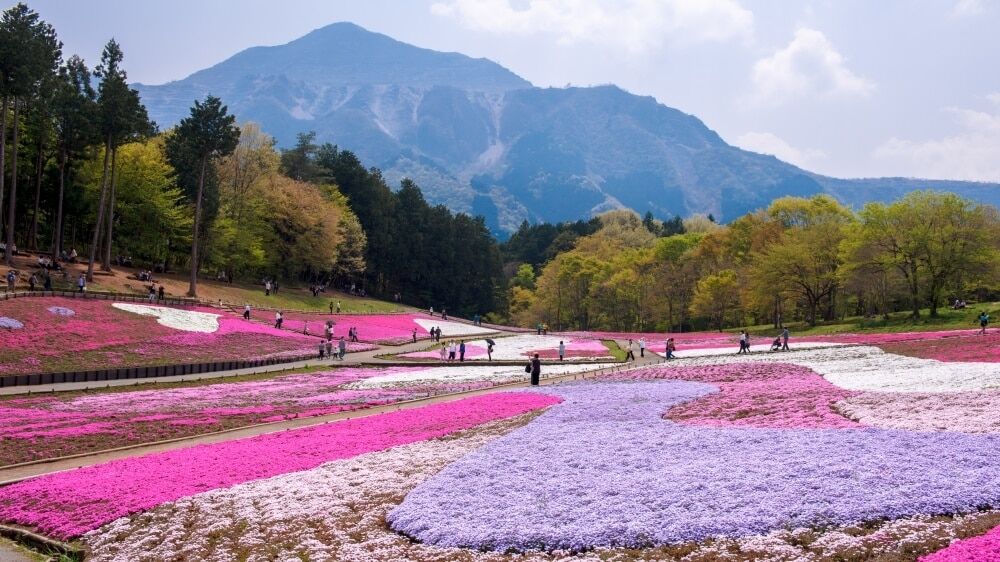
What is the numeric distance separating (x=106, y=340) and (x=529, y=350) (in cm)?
3199

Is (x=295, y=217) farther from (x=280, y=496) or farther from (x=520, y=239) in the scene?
(x=520, y=239)

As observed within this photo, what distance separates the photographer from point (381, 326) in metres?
75.1

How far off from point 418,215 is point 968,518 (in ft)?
413

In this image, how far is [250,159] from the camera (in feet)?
324

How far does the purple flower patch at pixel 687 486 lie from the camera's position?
12.4m

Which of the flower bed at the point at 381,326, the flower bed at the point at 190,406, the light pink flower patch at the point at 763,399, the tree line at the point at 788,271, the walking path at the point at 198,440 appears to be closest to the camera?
the walking path at the point at 198,440

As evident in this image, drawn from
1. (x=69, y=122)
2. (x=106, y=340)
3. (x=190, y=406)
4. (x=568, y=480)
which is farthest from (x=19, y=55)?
(x=568, y=480)

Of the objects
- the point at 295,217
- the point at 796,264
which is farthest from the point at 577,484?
the point at 295,217

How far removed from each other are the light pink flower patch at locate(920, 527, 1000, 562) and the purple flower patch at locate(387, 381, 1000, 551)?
1.48 meters

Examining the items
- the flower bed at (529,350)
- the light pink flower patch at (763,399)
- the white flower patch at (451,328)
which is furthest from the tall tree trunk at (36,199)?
the light pink flower patch at (763,399)

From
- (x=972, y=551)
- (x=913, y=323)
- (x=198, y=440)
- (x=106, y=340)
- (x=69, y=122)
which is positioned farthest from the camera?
(x=69, y=122)

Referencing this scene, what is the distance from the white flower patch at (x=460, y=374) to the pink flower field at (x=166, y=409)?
2.43 ft

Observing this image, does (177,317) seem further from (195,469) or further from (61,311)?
(195,469)

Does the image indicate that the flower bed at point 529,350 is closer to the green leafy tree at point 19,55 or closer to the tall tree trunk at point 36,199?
the green leafy tree at point 19,55
